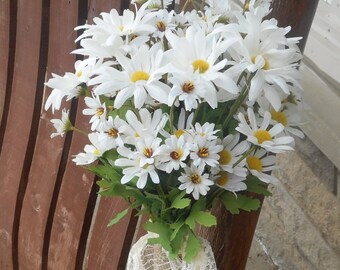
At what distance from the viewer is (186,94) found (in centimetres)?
56

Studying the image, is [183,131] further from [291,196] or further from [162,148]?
[291,196]

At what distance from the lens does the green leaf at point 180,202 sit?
0.64m

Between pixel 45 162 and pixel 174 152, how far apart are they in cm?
67

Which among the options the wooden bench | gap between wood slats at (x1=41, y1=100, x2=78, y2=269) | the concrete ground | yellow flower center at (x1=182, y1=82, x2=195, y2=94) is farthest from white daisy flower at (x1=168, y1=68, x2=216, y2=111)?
the concrete ground

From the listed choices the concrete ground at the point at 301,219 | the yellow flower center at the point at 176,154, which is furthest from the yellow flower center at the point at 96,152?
the concrete ground at the point at 301,219

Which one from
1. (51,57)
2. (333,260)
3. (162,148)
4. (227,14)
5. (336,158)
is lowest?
(333,260)

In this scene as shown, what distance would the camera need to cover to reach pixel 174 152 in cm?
60

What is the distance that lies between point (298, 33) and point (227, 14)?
4.5 inches

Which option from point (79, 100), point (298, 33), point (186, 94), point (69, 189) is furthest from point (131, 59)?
point (69, 189)

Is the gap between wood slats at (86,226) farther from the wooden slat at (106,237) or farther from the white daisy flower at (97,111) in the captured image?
the white daisy flower at (97,111)

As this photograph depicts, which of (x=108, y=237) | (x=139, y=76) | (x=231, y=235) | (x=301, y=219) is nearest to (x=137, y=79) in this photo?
(x=139, y=76)

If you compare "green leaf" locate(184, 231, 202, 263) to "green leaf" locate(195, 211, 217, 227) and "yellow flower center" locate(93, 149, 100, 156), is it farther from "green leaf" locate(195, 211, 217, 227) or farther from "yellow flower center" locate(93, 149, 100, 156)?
"yellow flower center" locate(93, 149, 100, 156)

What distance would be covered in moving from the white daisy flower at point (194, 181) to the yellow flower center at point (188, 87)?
94 mm

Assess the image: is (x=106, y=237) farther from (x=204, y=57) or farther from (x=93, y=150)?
(x=204, y=57)
